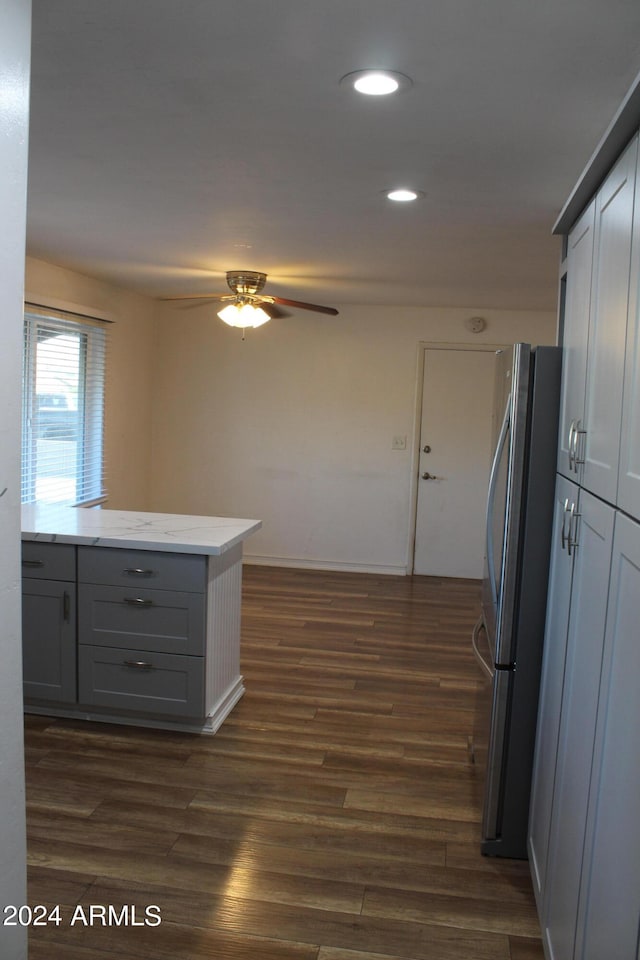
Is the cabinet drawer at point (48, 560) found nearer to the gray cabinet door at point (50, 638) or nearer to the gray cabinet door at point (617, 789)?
the gray cabinet door at point (50, 638)

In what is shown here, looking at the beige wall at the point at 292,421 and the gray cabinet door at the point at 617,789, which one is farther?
the beige wall at the point at 292,421

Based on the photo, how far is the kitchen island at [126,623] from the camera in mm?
3420

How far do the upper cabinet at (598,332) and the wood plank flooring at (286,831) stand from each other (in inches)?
52.9

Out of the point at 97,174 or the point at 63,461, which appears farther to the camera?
the point at 63,461

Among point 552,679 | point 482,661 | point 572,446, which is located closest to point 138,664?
point 482,661

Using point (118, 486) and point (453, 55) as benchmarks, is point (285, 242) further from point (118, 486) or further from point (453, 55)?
point (118, 486)

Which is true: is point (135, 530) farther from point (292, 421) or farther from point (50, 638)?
point (292, 421)

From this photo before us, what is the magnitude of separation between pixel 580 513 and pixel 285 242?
8.87 ft

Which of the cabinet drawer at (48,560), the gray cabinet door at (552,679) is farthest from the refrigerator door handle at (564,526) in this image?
the cabinet drawer at (48,560)

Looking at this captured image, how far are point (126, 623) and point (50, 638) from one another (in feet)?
1.21

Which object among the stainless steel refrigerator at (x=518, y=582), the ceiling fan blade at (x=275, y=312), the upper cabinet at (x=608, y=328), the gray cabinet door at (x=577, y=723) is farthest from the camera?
the ceiling fan blade at (x=275, y=312)

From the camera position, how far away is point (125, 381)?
253 inches

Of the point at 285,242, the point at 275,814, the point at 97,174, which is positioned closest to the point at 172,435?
the point at 285,242

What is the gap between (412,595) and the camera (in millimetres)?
6203
